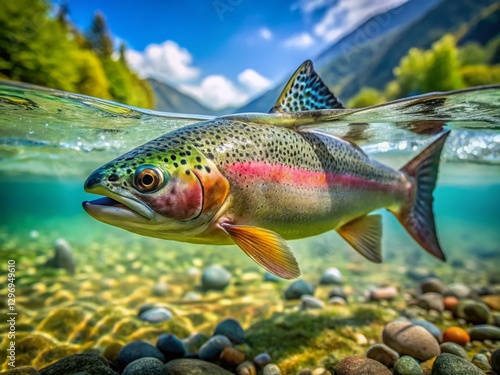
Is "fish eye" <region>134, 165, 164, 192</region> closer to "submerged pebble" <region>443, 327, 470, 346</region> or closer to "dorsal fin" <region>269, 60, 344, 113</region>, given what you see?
"dorsal fin" <region>269, 60, 344, 113</region>

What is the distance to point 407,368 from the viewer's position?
3002mm

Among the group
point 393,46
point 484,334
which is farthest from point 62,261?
point 393,46

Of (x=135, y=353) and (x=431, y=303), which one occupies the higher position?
(x=135, y=353)

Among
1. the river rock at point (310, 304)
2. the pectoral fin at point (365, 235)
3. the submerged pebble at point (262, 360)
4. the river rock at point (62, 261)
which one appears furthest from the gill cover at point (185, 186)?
the river rock at point (62, 261)

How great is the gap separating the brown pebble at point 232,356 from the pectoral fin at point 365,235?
6.68 feet

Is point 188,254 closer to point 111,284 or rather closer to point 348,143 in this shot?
point 111,284

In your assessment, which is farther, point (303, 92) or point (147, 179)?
point (303, 92)

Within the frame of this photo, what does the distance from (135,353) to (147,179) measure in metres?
2.39

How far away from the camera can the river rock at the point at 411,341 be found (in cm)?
348

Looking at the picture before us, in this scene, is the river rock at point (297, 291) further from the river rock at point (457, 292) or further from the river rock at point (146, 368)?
the river rock at point (146, 368)

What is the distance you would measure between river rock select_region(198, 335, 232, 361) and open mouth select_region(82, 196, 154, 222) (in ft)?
7.66

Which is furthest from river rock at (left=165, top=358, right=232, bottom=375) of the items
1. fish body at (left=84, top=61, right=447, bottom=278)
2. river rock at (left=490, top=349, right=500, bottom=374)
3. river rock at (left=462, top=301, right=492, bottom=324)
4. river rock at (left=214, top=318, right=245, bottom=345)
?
river rock at (left=462, top=301, right=492, bottom=324)

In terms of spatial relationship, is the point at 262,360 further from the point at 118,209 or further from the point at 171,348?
the point at 118,209

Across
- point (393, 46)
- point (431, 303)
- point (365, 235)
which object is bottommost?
point (431, 303)
